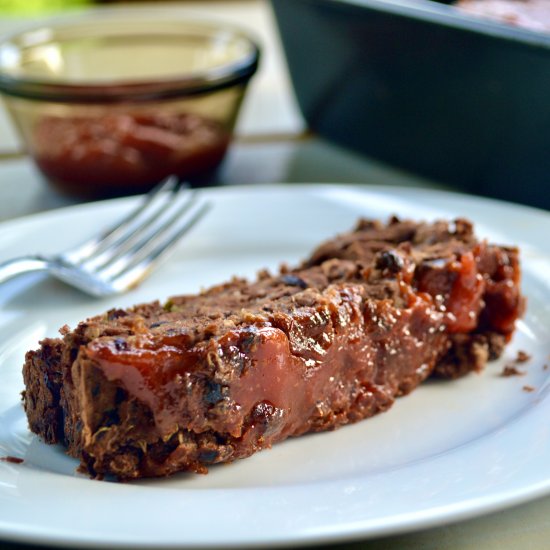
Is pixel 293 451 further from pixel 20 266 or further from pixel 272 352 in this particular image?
pixel 20 266

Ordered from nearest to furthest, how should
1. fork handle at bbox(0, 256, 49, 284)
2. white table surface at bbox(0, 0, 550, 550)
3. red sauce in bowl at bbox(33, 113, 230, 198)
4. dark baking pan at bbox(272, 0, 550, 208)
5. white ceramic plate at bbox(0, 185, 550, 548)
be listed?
white ceramic plate at bbox(0, 185, 550, 548)
fork handle at bbox(0, 256, 49, 284)
dark baking pan at bbox(272, 0, 550, 208)
red sauce in bowl at bbox(33, 113, 230, 198)
white table surface at bbox(0, 0, 550, 550)

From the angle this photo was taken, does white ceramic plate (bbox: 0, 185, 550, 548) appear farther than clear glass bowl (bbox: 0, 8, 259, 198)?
No

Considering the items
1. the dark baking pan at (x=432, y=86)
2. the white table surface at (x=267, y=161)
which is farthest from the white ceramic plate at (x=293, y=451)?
the white table surface at (x=267, y=161)

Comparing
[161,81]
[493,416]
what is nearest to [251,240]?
[161,81]

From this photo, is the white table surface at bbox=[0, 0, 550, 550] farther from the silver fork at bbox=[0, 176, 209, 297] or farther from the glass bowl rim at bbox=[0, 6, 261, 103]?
the silver fork at bbox=[0, 176, 209, 297]

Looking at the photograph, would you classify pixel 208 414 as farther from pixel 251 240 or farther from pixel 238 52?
pixel 238 52

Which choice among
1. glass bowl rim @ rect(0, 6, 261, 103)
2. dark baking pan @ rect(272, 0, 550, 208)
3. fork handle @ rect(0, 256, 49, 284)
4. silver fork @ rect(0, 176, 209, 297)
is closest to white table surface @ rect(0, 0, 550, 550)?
dark baking pan @ rect(272, 0, 550, 208)

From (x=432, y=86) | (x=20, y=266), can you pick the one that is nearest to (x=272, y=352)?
(x=20, y=266)
